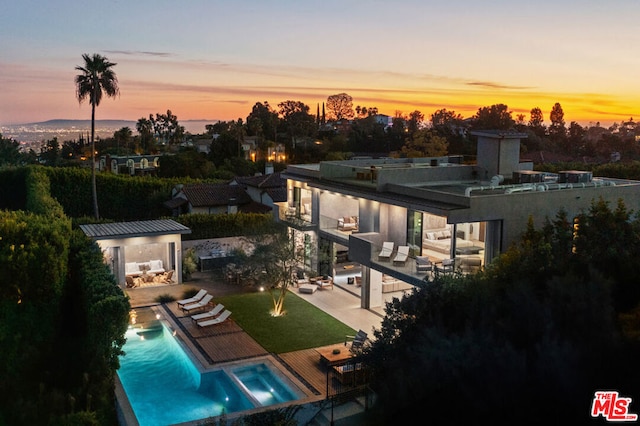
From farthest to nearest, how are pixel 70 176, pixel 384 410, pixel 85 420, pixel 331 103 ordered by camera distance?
pixel 331 103 < pixel 70 176 < pixel 85 420 < pixel 384 410

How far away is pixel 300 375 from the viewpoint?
16.8m

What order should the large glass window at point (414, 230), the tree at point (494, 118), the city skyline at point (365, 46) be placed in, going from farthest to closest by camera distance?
the tree at point (494, 118) → the city skyline at point (365, 46) → the large glass window at point (414, 230)

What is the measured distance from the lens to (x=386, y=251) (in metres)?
21.4

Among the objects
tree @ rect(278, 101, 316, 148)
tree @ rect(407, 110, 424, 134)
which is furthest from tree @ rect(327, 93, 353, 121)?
tree @ rect(407, 110, 424, 134)

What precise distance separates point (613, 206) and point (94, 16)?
3552 centimetres

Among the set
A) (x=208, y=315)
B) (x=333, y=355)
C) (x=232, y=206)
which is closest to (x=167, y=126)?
(x=232, y=206)

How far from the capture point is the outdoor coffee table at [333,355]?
55.7 feet

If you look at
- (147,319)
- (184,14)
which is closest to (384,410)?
(147,319)

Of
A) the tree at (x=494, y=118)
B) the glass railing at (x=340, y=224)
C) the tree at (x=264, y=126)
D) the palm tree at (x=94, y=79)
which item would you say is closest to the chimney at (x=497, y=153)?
the glass railing at (x=340, y=224)

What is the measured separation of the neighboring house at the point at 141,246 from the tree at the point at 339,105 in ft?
346

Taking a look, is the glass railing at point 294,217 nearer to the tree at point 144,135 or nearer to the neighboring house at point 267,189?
the neighboring house at point 267,189

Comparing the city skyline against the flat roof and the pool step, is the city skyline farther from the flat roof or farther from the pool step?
the pool step

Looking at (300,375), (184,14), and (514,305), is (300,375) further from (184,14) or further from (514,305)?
(184,14)
